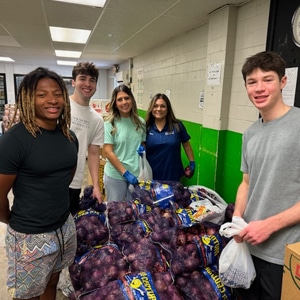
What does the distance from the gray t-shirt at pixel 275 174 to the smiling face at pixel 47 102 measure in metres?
0.92

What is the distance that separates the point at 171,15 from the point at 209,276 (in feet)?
8.39

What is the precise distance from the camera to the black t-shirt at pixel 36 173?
1145 millimetres

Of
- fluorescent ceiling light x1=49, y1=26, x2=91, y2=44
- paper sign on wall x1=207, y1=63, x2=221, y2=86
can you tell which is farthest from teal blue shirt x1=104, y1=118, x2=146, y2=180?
fluorescent ceiling light x1=49, y1=26, x2=91, y2=44

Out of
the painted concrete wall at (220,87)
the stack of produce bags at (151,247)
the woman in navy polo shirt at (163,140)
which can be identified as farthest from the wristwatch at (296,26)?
the stack of produce bags at (151,247)

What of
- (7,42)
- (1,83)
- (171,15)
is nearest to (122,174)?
(171,15)

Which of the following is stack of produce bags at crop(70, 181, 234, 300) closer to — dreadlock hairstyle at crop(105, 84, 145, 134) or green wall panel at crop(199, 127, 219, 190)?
dreadlock hairstyle at crop(105, 84, 145, 134)

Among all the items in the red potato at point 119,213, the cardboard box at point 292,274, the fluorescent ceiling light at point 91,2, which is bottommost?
the red potato at point 119,213

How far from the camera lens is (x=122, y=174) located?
7.54 feet

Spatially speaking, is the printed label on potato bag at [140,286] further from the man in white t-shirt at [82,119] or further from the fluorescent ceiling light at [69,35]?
the fluorescent ceiling light at [69,35]

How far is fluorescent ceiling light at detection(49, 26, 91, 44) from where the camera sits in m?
3.78

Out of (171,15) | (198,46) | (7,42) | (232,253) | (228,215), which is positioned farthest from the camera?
(7,42)

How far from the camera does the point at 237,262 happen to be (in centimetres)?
124

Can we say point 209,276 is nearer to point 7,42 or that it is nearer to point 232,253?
point 232,253

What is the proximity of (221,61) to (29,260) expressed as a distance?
7.74ft
